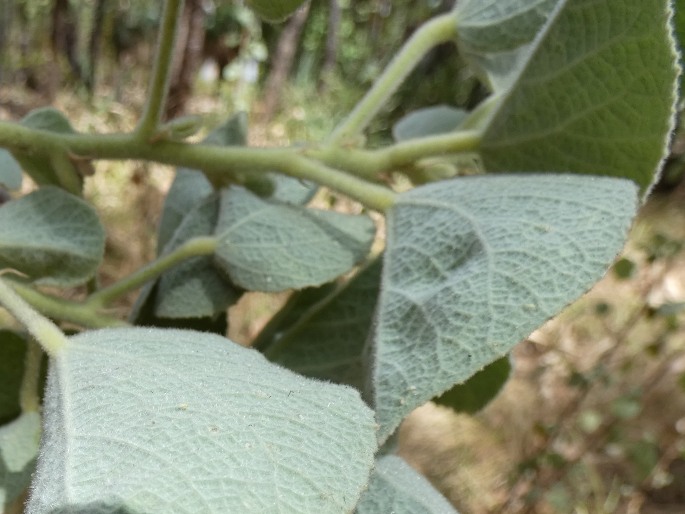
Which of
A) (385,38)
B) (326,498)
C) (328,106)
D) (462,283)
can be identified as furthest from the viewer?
(385,38)

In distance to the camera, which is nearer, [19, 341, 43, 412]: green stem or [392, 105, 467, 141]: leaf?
[19, 341, 43, 412]: green stem

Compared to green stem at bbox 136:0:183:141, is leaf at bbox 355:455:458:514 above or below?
below

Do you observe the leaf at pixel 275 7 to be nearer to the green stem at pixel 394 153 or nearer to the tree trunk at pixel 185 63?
the green stem at pixel 394 153

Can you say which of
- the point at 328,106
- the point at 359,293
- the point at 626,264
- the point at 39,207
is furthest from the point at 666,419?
the point at 328,106

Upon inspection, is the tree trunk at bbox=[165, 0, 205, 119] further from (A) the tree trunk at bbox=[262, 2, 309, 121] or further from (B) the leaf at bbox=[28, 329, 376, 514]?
(B) the leaf at bbox=[28, 329, 376, 514]

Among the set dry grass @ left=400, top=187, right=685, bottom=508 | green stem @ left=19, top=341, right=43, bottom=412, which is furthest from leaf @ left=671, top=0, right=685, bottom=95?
dry grass @ left=400, top=187, right=685, bottom=508

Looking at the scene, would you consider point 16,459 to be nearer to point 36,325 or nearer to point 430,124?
point 36,325

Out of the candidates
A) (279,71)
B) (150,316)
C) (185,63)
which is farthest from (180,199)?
(279,71)

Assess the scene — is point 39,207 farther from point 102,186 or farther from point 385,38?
point 385,38
